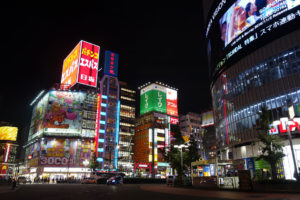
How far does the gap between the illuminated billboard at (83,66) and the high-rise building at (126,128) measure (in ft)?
115

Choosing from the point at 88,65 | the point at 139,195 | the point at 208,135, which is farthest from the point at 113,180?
the point at 208,135

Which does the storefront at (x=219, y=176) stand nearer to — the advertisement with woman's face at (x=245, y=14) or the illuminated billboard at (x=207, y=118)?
the advertisement with woman's face at (x=245, y=14)

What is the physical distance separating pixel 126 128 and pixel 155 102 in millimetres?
21305

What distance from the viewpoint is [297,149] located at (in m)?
34.3

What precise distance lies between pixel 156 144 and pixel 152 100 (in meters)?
24.2

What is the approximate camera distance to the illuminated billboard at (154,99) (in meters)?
131

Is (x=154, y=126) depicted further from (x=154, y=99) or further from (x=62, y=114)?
(x=62, y=114)

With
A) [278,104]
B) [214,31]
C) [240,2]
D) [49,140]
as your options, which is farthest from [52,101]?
[278,104]

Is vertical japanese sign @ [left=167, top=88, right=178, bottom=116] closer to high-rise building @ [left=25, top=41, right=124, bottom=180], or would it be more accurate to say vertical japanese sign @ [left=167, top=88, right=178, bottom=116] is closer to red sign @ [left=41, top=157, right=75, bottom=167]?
high-rise building @ [left=25, top=41, right=124, bottom=180]

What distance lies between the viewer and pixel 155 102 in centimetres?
13112

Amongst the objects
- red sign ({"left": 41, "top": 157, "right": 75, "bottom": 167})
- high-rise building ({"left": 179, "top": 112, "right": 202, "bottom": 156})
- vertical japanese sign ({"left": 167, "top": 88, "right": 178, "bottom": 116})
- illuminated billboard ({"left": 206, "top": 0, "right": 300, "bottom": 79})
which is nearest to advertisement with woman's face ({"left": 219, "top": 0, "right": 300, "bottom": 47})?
illuminated billboard ({"left": 206, "top": 0, "right": 300, "bottom": 79})

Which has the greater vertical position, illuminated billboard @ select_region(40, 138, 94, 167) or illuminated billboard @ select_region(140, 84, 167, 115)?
illuminated billboard @ select_region(140, 84, 167, 115)

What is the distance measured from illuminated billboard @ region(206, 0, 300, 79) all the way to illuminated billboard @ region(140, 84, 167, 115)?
7437cm

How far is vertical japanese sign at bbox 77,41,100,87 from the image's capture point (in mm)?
94812
